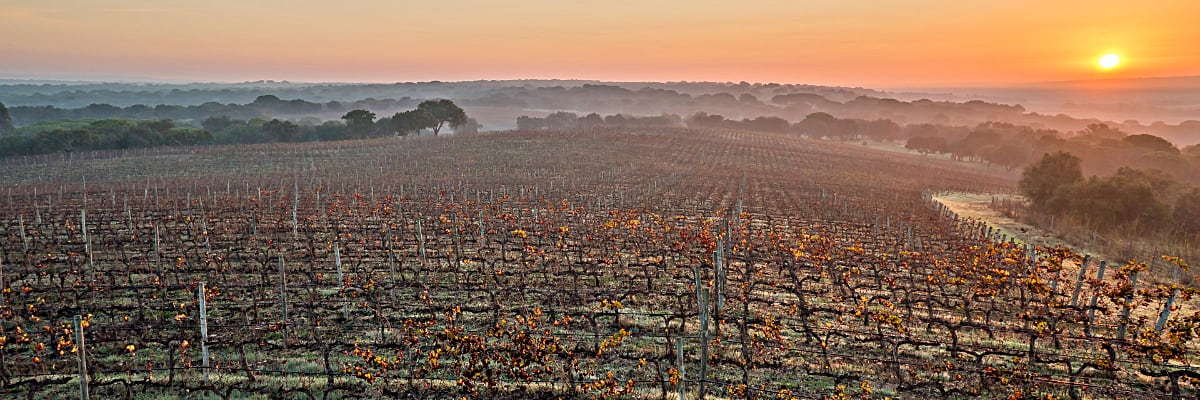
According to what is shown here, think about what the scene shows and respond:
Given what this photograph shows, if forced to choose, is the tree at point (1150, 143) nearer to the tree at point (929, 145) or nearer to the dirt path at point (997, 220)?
the dirt path at point (997, 220)

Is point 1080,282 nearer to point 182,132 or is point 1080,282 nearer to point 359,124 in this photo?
point 182,132

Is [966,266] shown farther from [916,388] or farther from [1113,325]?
[916,388]

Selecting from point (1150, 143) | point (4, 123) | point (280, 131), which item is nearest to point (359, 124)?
point (280, 131)

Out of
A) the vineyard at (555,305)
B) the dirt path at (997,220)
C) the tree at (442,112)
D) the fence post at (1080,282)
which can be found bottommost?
the dirt path at (997,220)

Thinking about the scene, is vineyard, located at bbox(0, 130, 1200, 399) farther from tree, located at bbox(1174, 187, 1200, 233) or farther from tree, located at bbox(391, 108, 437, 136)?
tree, located at bbox(391, 108, 437, 136)

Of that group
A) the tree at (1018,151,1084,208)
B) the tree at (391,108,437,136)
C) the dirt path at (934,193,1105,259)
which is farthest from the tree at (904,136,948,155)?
the tree at (391,108,437,136)

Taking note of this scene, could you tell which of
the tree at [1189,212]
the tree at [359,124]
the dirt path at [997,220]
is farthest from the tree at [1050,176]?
the tree at [359,124]
